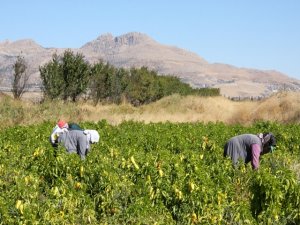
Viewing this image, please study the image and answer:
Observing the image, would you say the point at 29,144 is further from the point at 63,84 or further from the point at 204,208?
the point at 63,84

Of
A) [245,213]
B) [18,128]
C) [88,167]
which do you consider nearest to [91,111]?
[18,128]

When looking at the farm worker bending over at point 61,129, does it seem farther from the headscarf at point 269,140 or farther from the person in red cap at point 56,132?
the headscarf at point 269,140

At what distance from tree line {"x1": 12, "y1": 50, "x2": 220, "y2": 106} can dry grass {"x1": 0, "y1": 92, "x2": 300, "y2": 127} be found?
4071mm

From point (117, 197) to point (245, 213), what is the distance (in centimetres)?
202

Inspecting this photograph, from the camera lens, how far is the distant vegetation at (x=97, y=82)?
38.5 meters

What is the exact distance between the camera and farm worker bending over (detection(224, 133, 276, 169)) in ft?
32.2

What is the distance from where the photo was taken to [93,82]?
44469mm

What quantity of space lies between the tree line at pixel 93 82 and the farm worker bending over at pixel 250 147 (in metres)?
27.7

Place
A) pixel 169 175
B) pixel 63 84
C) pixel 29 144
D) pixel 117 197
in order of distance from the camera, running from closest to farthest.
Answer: pixel 117 197, pixel 169 175, pixel 29 144, pixel 63 84

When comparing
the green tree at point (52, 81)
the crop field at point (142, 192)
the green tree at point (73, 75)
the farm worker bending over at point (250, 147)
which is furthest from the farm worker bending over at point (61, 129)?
the green tree at point (73, 75)

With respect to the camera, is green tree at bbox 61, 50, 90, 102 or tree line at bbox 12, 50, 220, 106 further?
green tree at bbox 61, 50, 90, 102

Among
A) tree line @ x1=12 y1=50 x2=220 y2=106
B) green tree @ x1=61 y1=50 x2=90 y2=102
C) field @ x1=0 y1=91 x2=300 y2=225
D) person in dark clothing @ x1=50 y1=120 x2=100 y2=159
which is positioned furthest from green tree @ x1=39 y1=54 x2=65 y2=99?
field @ x1=0 y1=91 x2=300 y2=225

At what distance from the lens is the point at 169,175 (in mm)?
8570

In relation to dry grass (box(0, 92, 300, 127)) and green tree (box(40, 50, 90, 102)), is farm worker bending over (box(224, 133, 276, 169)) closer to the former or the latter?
dry grass (box(0, 92, 300, 127))
